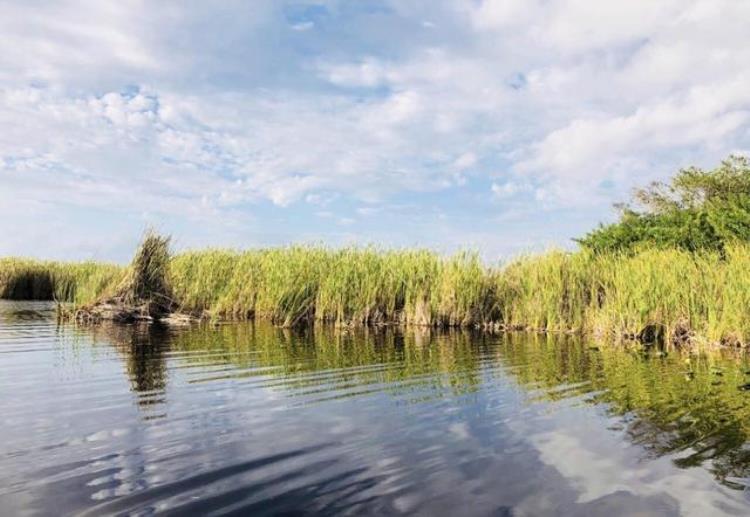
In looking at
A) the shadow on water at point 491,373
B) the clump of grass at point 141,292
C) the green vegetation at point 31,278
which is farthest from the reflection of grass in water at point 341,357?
the green vegetation at point 31,278

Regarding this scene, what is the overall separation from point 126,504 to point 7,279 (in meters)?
36.7

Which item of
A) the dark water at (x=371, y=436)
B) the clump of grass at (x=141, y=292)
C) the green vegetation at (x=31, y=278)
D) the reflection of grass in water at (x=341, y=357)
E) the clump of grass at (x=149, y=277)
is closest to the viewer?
the dark water at (x=371, y=436)

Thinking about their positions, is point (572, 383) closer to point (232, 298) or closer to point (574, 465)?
point (574, 465)

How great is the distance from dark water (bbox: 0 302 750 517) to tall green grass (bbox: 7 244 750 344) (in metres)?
3.78

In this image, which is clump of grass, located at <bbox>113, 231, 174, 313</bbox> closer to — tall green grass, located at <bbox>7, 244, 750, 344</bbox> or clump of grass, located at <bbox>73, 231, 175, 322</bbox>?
clump of grass, located at <bbox>73, 231, 175, 322</bbox>

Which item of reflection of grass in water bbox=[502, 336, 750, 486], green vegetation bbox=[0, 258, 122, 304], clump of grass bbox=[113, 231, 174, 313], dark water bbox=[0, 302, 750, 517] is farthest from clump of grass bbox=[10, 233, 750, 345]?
green vegetation bbox=[0, 258, 122, 304]

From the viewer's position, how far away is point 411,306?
1930 cm

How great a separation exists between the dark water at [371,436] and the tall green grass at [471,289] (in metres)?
3.78

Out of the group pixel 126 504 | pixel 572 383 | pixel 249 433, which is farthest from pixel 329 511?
pixel 572 383

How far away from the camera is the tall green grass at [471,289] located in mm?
14727

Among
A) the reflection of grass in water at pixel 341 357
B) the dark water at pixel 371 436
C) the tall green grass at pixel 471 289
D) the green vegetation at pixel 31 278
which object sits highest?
the green vegetation at pixel 31 278

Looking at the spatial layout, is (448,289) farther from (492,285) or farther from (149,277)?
(149,277)

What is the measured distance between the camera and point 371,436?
597 centimetres

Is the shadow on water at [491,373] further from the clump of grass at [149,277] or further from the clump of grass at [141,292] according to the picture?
the clump of grass at [149,277]
